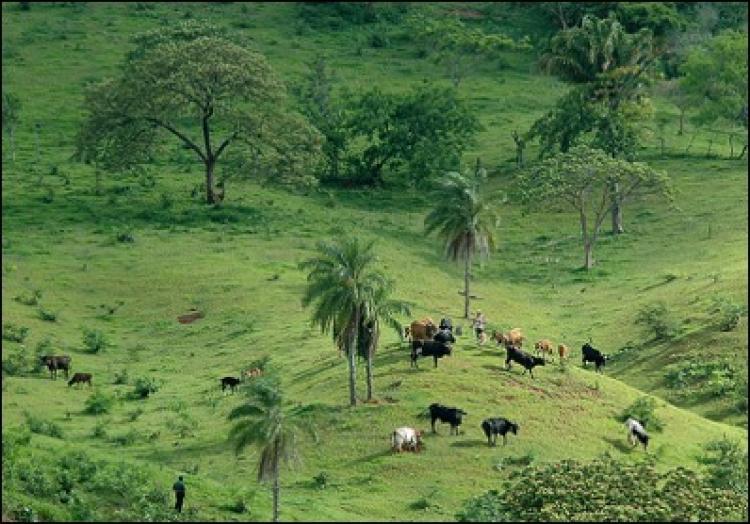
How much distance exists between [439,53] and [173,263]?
6078cm

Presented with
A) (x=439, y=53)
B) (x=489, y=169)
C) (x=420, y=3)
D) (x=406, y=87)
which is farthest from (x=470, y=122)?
(x=420, y=3)

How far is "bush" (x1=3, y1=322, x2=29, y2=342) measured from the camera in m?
71.8

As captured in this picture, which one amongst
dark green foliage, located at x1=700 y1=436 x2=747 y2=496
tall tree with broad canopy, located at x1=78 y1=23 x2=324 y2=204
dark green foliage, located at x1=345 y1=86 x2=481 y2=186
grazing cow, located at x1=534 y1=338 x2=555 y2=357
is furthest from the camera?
dark green foliage, located at x1=345 y1=86 x2=481 y2=186

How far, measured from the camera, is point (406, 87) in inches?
5197

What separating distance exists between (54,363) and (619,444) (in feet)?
86.8

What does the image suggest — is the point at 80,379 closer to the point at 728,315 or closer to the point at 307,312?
the point at 307,312

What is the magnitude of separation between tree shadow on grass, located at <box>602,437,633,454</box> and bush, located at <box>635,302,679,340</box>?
1891 cm

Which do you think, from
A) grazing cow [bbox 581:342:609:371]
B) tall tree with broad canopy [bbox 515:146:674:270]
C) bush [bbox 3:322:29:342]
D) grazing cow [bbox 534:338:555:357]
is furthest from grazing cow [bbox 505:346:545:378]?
tall tree with broad canopy [bbox 515:146:674:270]

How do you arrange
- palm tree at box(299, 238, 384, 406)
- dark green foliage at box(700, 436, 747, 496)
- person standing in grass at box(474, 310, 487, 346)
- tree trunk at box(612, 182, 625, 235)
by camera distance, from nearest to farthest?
dark green foliage at box(700, 436, 747, 496) → palm tree at box(299, 238, 384, 406) → person standing in grass at box(474, 310, 487, 346) → tree trunk at box(612, 182, 625, 235)

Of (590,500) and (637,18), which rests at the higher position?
(637,18)

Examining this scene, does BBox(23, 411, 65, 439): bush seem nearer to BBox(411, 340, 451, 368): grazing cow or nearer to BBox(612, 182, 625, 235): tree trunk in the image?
BBox(411, 340, 451, 368): grazing cow

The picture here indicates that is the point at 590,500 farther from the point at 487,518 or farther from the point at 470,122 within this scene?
the point at 470,122

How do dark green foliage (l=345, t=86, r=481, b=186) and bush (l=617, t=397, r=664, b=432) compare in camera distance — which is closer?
bush (l=617, t=397, r=664, b=432)

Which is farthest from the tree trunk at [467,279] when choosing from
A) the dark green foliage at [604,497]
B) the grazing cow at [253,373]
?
the dark green foliage at [604,497]
